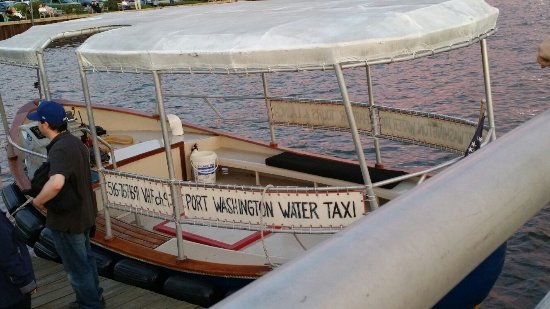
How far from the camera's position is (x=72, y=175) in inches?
198

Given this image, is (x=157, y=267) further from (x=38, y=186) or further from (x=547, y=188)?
(x=547, y=188)

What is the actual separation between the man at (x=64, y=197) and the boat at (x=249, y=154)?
0.93m

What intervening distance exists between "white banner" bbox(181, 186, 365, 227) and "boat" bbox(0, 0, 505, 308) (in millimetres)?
10

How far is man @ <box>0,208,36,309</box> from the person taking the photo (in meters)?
4.08

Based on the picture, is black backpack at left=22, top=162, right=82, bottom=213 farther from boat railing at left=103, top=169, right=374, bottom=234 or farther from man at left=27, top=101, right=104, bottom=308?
boat railing at left=103, top=169, right=374, bottom=234

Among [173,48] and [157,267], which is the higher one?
[173,48]

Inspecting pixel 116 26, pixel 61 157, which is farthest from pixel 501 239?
pixel 116 26

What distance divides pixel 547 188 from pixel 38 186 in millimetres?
5113

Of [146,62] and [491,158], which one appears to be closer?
[491,158]

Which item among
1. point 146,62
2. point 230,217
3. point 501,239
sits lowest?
point 230,217

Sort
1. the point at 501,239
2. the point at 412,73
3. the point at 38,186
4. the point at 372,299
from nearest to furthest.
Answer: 1. the point at 372,299
2. the point at 501,239
3. the point at 38,186
4. the point at 412,73

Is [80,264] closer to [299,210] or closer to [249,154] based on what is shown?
[299,210]

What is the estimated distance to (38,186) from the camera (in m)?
5.54

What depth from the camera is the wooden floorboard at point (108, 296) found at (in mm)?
5895
